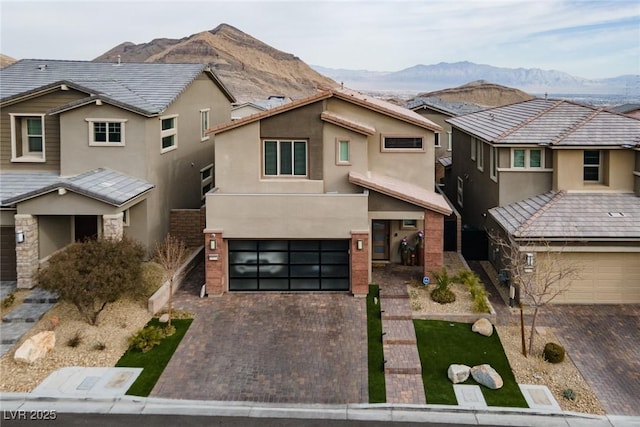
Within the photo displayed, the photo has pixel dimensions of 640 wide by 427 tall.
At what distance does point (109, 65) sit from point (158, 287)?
13.6 m

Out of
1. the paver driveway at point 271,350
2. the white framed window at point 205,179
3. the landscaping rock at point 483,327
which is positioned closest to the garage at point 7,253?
the paver driveway at point 271,350

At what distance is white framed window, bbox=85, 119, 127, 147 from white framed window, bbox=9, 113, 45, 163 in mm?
2371

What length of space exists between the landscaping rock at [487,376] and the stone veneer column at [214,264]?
9.67 m

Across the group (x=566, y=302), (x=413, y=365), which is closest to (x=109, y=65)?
(x=413, y=365)

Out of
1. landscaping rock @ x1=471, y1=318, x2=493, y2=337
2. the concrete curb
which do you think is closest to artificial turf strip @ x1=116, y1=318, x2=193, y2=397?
the concrete curb

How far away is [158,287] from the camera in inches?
831

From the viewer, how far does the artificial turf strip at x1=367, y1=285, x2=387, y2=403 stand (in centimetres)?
1503

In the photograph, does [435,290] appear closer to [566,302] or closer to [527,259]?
[527,259]

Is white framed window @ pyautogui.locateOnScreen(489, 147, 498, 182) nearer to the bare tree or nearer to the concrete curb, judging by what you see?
the bare tree

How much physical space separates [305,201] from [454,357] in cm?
769

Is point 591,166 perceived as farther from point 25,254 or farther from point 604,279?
point 25,254

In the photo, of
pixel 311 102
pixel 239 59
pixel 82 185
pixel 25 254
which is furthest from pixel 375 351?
pixel 239 59

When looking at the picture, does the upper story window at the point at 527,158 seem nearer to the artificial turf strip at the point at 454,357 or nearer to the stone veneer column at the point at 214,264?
the artificial turf strip at the point at 454,357

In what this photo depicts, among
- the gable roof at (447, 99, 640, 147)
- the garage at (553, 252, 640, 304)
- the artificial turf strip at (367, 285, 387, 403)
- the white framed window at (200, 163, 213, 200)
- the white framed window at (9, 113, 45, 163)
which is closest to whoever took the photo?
the artificial turf strip at (367, 285, 387, 403)
